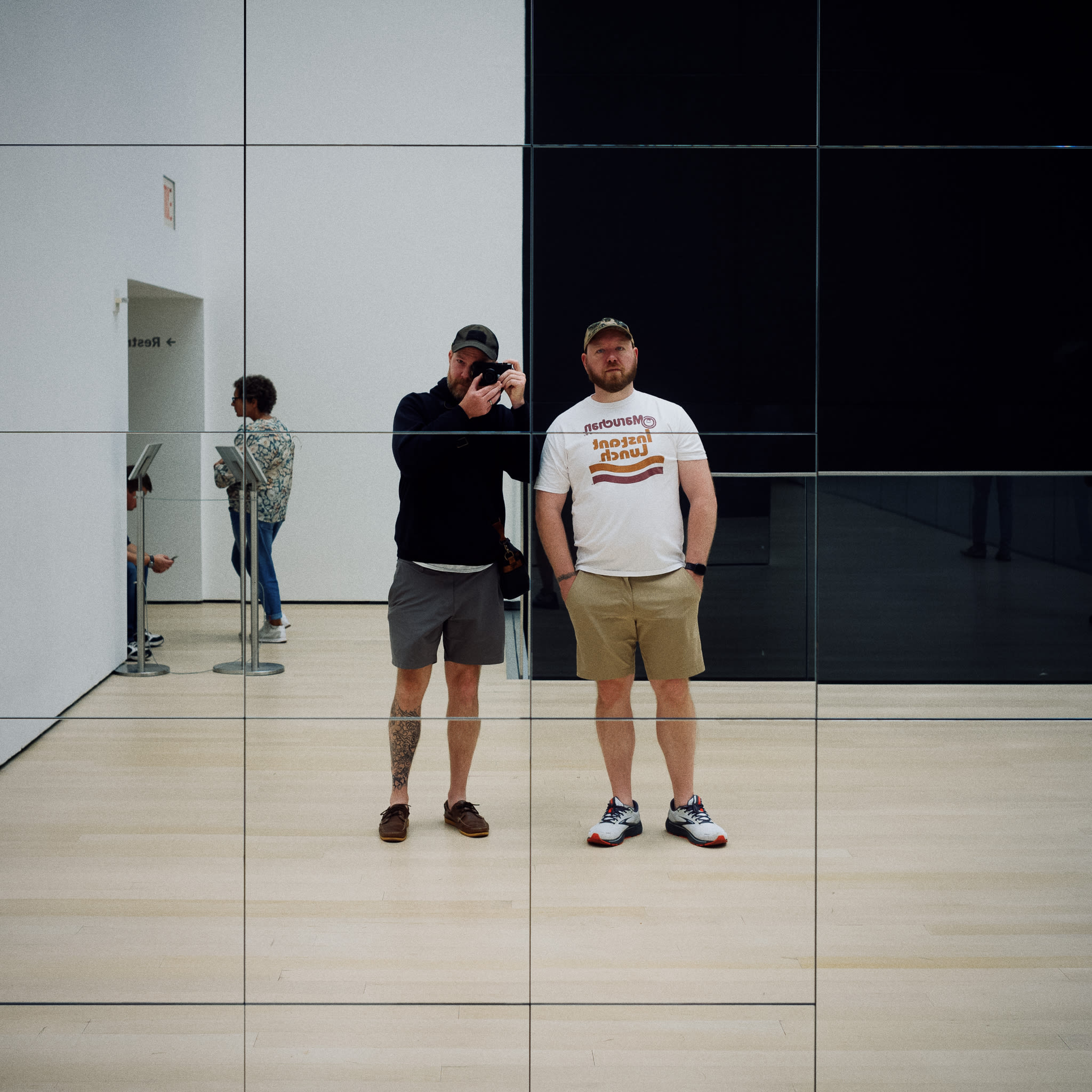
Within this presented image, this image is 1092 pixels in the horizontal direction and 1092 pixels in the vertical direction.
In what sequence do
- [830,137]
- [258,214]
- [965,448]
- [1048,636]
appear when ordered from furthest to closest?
1. [1048,636]
2. [965,448]
3. [830,137]
4. [258,214]

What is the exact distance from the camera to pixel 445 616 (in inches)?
80.0

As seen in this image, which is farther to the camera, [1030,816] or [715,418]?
[1030,816]

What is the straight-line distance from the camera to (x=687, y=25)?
2023 mm

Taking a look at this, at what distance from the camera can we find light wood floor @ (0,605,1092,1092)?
1.98 meters

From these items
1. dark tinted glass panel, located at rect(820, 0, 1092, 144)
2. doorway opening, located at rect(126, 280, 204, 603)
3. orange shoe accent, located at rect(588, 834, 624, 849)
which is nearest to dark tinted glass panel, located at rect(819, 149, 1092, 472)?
dark tinted glass panel, located at rect(820, 0, 1092, 144)

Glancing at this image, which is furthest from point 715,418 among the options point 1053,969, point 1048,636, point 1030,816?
point 1048,636

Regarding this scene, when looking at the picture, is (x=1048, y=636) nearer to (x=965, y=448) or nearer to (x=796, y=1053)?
(x=965, y=448)

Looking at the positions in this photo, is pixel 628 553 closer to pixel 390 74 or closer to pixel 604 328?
pixel 604 328

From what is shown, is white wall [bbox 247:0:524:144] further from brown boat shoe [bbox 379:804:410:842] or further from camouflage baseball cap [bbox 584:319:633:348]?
brown boat shoe [bbox 379:804:410:842]

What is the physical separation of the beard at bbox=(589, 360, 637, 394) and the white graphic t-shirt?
0.02m

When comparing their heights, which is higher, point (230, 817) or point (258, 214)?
point (258, 214)

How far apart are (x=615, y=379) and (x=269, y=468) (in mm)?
629

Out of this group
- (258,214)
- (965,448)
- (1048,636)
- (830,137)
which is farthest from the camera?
(1048,636)

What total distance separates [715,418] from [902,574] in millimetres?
1188
